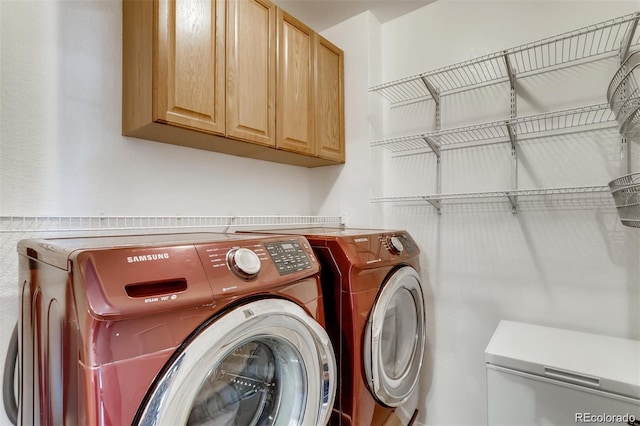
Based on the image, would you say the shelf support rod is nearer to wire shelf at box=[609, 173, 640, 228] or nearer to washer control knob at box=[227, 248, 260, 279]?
wire shelf at box=[609, 173, 640, 228]

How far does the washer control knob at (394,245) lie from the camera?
1479mm

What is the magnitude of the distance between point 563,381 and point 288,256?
3.62 feet

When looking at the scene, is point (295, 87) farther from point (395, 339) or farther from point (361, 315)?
point (395, 339)

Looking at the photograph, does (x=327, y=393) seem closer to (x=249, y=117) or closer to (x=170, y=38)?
(x=249, y=117)

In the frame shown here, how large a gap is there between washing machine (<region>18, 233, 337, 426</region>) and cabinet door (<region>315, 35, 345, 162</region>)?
107 centimetres

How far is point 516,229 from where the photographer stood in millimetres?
1719

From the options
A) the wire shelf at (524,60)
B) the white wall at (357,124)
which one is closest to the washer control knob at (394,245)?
the white wall at (357,124)

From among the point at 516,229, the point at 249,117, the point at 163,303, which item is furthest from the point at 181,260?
the point at 516,229

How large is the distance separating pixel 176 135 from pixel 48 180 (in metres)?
0.50

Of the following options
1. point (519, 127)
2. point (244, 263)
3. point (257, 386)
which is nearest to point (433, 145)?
point (519, 127)

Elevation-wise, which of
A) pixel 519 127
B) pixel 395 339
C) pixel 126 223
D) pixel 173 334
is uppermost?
pixel 519 127

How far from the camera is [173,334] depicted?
689 millimetres

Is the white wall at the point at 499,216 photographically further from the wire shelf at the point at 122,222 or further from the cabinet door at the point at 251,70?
the wire shelf at the point at 122,222

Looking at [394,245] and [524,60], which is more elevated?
[524,60]
